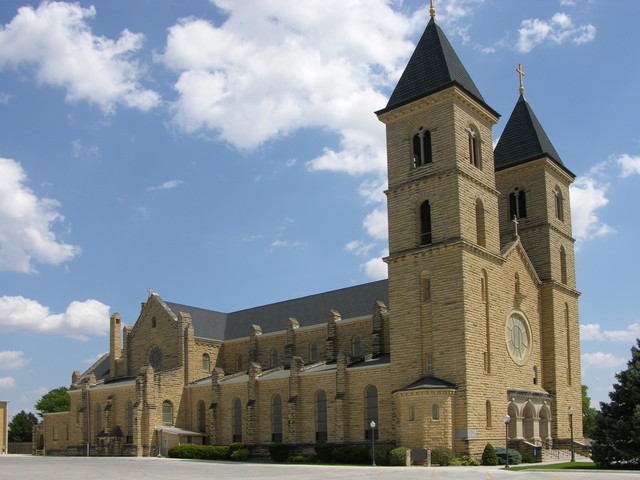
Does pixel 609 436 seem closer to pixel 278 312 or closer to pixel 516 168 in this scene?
pixel 516 168

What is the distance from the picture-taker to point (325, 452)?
160 feet

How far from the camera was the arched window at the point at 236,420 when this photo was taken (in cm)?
5894

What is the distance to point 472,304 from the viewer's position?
4491 cm

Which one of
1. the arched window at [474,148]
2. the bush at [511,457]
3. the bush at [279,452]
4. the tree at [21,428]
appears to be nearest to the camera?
the bush at [511,457]

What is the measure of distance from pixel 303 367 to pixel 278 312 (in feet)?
44.6

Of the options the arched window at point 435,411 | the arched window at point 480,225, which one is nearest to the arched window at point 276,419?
the arched window at point 435,411

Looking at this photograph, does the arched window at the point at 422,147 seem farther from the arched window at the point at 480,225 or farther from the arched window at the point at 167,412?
the arched window at the point at 167,412

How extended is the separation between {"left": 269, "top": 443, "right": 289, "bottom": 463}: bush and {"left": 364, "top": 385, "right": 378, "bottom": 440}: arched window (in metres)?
6.42

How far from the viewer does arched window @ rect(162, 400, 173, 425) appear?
6203cm

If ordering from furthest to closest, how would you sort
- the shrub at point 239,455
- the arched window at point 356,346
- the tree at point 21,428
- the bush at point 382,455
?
1. the tree at point 21,428
2. the arched window at point 356,346
3. the shrub at point 239,455
4. the bush at point 382,455

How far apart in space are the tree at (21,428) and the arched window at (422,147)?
253 ft

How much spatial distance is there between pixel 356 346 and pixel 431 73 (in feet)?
71.4

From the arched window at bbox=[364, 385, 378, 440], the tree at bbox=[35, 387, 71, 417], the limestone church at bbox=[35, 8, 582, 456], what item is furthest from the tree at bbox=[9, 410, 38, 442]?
the arched window at bbox=[364, 385, 378, 440]

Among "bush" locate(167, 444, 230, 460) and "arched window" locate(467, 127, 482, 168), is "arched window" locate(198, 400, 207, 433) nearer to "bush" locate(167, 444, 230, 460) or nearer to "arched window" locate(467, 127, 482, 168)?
"bush" locate(167, 444, 230, 460)
